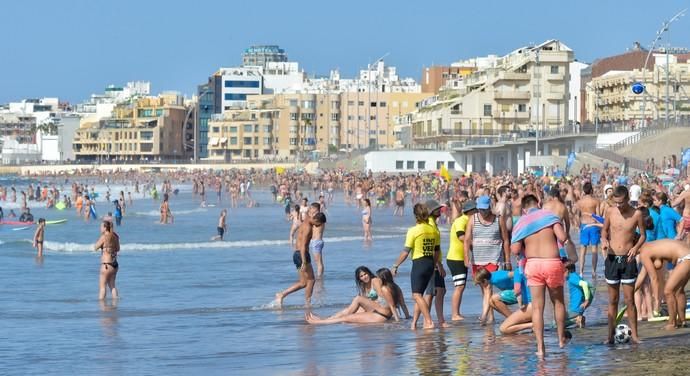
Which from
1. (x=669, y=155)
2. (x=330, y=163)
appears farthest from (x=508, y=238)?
(x=330, y=163)

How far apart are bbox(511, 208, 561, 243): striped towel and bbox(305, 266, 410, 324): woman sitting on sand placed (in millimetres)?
3265

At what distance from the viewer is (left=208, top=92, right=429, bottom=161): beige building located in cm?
13275

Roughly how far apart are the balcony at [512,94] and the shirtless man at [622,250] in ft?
259

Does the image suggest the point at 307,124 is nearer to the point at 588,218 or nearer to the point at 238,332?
the point at 588,218

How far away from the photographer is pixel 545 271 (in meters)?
10.2

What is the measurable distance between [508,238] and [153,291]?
27.9ft

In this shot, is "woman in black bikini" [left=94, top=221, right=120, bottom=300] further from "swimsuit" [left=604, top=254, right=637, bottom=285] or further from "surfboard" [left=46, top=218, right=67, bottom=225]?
"surfboard" [left=46, top=218, right=67, bottom=225]

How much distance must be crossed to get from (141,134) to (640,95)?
295 feet

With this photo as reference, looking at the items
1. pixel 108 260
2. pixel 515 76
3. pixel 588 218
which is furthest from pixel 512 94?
pixel 588 218

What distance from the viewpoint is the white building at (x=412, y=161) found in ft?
292

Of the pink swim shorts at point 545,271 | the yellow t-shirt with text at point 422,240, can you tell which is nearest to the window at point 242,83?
the yellow t-shirt with text at point 422,240

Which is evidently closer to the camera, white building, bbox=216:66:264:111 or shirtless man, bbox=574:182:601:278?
shirtless man, bbox=574:182:601:278

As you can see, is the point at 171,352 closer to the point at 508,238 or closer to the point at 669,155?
the point at 508,238

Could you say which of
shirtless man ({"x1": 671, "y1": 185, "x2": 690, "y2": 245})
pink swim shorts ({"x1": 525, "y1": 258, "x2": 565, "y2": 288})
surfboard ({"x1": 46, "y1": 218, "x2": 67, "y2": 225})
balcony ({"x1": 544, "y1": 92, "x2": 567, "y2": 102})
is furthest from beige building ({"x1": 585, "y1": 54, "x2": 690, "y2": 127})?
pink swim shorts ({"x1": 525, "y1": 258, "x2": 565, "y2": 288})
